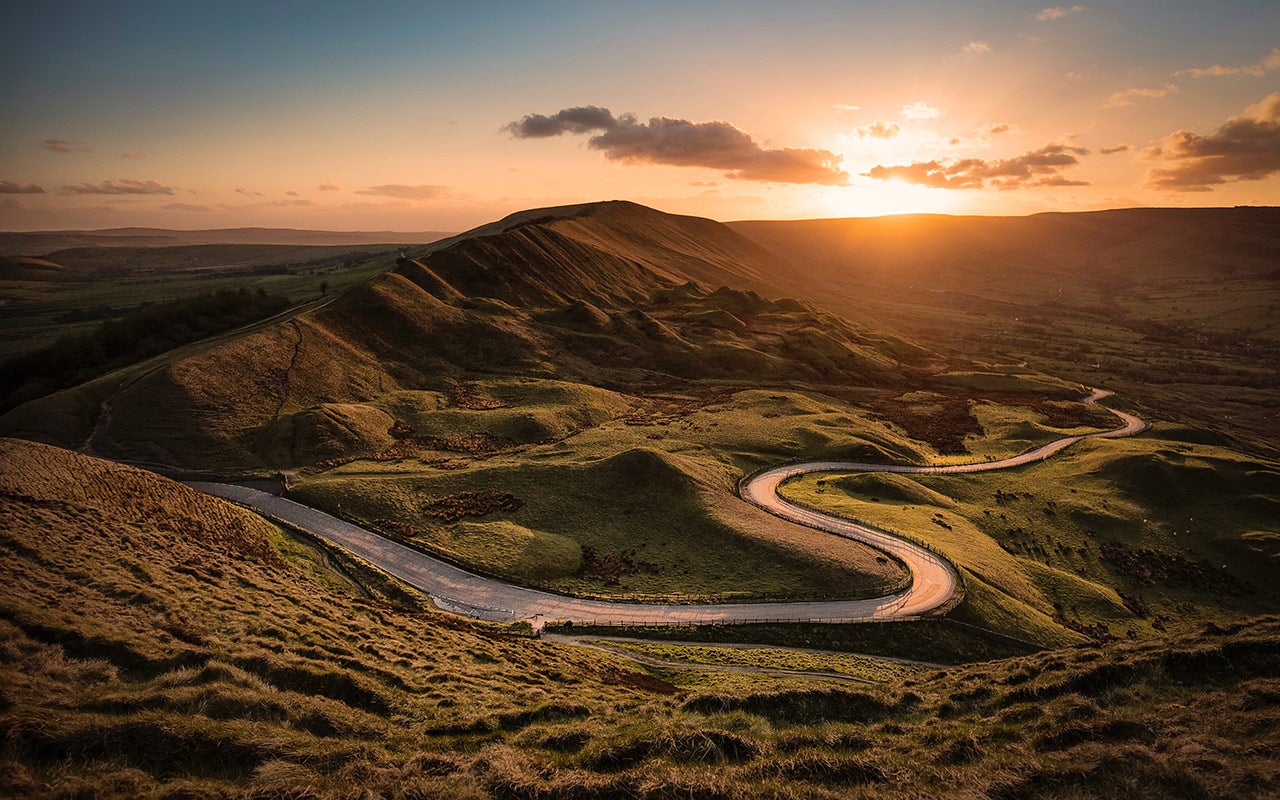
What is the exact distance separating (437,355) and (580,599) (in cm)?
8257

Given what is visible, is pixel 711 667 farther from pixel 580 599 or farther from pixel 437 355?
pixel 437 355

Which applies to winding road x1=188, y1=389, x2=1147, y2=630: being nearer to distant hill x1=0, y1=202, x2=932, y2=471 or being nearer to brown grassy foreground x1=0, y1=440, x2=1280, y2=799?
brown grassy foreground x1=0, y1=440, x2=1280, y2=799

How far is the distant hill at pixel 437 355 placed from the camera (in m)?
73.8

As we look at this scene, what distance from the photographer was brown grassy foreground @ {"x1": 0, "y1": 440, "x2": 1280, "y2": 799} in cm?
1673

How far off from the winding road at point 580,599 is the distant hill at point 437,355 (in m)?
18.3

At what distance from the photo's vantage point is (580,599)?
47531mm

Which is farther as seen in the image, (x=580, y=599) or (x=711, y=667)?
(x=580, y=599)

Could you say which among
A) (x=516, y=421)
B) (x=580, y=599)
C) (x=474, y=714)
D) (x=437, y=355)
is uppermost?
(x=437, y=355)

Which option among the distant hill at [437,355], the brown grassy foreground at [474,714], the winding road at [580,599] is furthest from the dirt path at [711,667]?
the distant hill at [437,355]

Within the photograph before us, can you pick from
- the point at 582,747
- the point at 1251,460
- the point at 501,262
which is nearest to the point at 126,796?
the point at 582,747

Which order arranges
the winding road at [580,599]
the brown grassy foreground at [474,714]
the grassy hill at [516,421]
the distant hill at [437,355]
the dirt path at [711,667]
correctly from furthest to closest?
the distant hill at [437,355], the grassy hill at [516,421], the winding road at [580,599], the dirt path at [711,667], the brown grassy foreground at [474,714]

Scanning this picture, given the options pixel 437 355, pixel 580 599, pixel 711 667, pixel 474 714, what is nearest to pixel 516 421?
pixel 437 355

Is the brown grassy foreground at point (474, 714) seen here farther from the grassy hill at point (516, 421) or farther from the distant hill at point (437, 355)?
the distant hill at point (437, 355)

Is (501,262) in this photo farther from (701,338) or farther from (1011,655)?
(1011,655)
